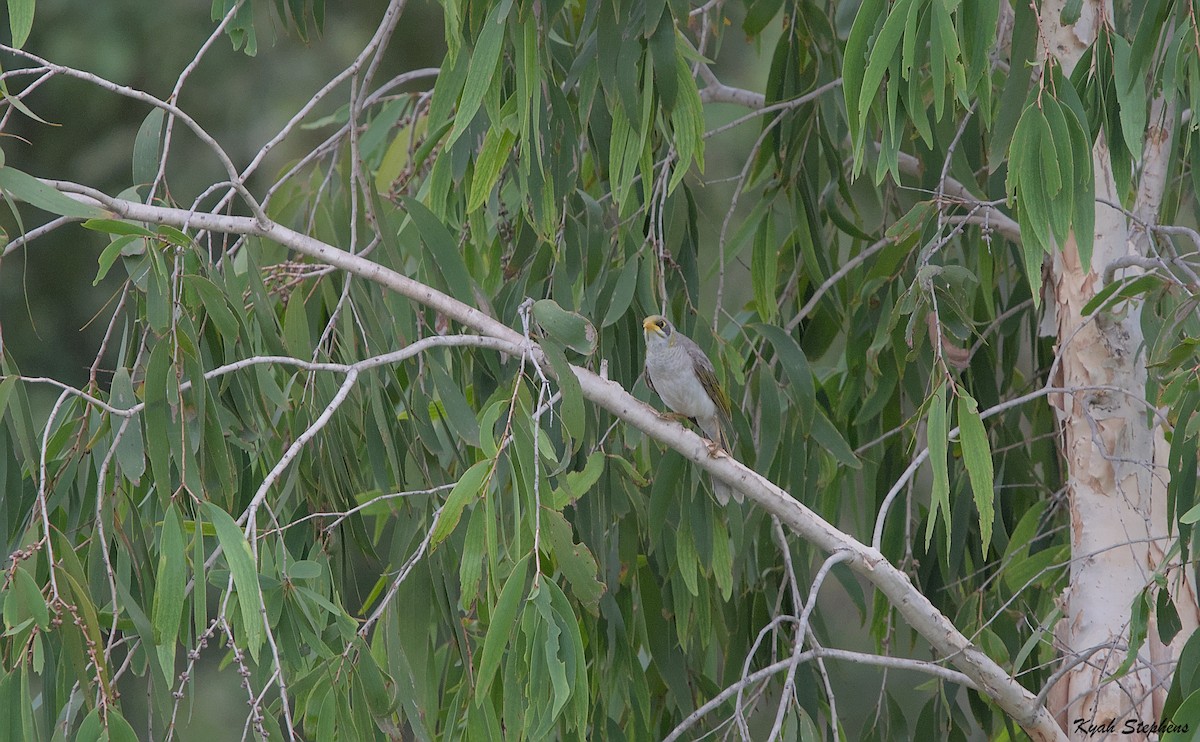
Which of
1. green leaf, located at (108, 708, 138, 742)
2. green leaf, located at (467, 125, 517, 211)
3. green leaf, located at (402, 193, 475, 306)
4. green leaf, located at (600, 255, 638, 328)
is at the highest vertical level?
green leaf, located at (467, 125, 517, 211)

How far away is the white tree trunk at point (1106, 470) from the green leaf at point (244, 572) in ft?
5.37

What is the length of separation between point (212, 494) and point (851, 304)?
1.57m

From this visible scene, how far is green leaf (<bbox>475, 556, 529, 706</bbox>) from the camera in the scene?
1.42m

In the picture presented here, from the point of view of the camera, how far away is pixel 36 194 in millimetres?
1474

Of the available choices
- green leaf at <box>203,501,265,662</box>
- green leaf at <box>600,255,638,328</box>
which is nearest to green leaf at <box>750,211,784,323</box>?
green leaf at <box>600,255,638,328</box>

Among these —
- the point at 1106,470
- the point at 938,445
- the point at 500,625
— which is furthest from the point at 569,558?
the point at 1106,470

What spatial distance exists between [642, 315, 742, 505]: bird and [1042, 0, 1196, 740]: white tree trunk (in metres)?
0.72

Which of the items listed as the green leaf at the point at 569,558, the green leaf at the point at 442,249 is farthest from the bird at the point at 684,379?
the green leaf at the point at 569,558

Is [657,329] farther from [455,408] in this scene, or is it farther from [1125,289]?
[1125,289]

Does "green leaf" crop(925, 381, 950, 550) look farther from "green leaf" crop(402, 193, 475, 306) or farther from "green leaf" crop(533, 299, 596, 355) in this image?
"green leaf" crop(402, 193, 475, 306)

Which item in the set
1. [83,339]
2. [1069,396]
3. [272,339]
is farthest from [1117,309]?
[83,339]

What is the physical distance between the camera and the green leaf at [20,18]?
65.4 inches

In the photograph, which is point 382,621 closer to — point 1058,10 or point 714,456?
point 714,456

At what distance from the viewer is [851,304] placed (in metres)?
2.80
